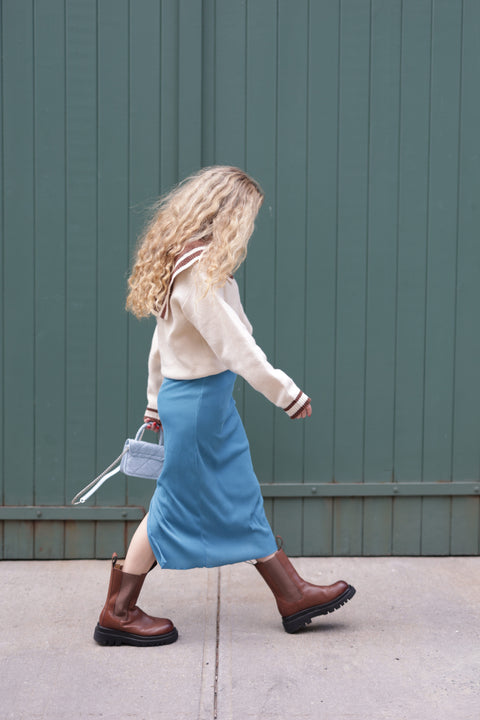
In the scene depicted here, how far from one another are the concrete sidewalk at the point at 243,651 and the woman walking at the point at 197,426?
17 cm

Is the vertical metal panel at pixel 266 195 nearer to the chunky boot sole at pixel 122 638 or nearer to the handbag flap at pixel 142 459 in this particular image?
the handbag flap at pixel 142 459

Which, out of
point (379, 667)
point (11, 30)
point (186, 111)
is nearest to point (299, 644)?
point (379, 667)

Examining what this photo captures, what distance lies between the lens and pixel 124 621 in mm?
2965

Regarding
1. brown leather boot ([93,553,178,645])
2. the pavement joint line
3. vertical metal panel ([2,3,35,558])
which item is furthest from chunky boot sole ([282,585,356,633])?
vertical metal panel ([2,3,35,558])

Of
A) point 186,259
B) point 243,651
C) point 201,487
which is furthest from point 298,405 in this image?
point 243,651

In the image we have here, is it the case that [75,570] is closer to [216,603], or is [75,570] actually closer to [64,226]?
[216,603]

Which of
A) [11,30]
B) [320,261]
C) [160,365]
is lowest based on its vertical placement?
[160,365]

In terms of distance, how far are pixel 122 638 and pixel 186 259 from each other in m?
1.41

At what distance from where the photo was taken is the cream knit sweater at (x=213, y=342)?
2.72 meters

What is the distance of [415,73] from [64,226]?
181cm

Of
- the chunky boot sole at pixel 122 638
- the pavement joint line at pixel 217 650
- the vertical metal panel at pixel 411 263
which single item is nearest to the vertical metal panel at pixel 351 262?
the vertical metal panel at pixel 411 263

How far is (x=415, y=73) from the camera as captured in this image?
3.81 meters

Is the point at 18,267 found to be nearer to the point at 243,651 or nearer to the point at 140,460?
the point at 140,460

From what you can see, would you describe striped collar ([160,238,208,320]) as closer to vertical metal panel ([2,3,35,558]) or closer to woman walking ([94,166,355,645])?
woman walking ([94,166,355,645])
